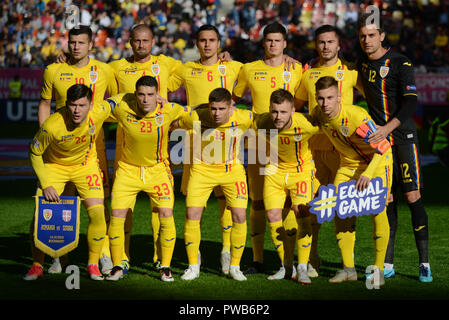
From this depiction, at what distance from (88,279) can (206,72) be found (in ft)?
7.36

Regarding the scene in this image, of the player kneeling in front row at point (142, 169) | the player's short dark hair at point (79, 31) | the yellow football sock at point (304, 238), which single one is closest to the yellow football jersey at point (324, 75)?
the yellow football sock at point (304, 238)

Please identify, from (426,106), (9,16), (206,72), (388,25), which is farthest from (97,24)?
(206,72)

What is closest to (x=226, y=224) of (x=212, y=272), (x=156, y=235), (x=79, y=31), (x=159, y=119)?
(x=212, y=272)

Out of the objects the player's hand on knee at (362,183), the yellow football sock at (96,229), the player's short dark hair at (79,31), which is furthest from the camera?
the player's short dark hair at (79,31)

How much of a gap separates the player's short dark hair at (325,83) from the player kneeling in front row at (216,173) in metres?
0.80

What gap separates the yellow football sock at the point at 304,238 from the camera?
6719 millimetres

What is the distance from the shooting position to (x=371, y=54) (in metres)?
6.89

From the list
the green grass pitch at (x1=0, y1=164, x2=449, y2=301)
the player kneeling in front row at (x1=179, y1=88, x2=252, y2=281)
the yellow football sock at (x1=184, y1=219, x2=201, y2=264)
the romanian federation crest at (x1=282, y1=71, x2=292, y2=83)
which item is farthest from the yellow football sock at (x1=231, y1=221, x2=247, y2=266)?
the romanian federation crest at (x1=282, y1=71, x2=292, y2=83)

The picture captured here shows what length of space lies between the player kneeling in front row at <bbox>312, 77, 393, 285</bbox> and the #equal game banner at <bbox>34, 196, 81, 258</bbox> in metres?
2.28

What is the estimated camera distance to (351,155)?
668cm

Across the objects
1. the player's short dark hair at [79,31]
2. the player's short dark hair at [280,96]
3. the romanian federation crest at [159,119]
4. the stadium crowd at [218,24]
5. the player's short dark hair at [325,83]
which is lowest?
the romanian federation crest at [159,119]

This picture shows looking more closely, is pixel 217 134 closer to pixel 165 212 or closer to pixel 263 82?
pixel 263 82

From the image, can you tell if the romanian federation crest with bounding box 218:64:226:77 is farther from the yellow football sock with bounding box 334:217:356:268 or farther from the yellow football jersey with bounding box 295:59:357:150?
the yellow football sock with bounding box 334:217:356:268

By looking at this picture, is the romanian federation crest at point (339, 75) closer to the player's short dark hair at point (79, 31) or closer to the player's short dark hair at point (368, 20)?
the player's short dark hair at point (368, 20)
